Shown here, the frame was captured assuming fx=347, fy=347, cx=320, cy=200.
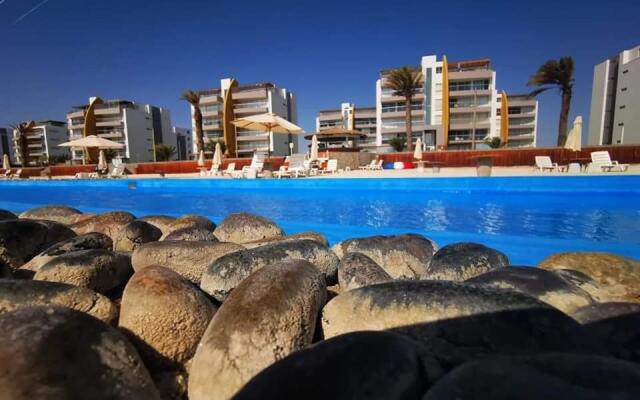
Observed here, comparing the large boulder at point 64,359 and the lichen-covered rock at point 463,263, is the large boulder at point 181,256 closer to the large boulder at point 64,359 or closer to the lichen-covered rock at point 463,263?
the large boulder at point 64,359

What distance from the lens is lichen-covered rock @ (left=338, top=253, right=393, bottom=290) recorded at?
2.52 metres

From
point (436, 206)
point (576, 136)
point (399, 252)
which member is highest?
point (576, 136)

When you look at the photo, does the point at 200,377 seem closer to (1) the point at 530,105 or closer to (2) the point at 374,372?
(2) the point at 374,372

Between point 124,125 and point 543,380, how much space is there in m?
73.1

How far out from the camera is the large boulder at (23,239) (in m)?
3.16

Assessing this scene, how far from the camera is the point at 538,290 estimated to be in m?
1.99

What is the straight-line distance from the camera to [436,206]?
28.7 feet

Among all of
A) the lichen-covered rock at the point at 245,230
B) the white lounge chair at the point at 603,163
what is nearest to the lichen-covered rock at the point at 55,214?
the lichen-covered rock at the point at 245,230

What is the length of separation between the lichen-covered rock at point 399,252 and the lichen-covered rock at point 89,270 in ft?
6.59

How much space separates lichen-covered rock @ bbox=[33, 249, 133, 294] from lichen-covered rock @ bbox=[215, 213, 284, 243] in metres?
1.34

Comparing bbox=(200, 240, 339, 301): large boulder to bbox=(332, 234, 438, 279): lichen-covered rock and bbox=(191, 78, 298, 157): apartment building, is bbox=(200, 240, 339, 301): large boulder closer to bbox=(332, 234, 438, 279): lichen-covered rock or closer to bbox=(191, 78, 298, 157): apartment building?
bbox=(332, 234, 438, 279): lichen-covered rock

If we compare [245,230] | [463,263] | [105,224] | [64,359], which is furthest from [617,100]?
[64,359]

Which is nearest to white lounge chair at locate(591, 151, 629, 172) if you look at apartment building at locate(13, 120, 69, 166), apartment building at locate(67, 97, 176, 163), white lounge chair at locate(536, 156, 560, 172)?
white lounge chair at locate(536, 156, 560, 172)

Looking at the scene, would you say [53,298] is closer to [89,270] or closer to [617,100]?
[89,270]
